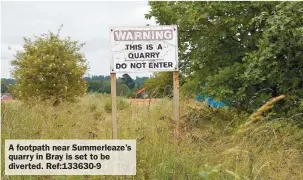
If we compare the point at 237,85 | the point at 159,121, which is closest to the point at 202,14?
the point at 237,85

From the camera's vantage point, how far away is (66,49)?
50.3ft

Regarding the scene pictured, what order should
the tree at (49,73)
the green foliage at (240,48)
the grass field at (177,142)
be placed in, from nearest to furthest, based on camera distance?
the grass field at (177,142) < the green foliage at (240,48) < the tree at (49,73)

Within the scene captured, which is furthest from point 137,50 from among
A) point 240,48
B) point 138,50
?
point 240,48

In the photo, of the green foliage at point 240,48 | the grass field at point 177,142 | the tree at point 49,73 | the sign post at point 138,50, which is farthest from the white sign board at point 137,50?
the tree at point 49,73

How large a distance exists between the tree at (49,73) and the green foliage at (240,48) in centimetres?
566

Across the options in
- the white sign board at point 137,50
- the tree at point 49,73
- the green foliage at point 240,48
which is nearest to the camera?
the white sign board at point 137,50

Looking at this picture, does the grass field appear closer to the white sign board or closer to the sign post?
the sign post

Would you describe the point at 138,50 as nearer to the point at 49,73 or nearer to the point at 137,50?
the point at 137,50

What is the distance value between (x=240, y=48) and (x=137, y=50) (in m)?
3.76

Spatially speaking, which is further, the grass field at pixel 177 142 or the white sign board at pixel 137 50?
the white sign board at pixel 137 50

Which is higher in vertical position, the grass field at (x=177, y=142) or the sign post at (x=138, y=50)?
the sign post at (x=138, y=50)

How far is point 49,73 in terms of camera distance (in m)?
14.1

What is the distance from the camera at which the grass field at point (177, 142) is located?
473 centimetres

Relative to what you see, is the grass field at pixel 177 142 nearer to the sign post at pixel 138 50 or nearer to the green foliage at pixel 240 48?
the sign post at pixel 138 50
